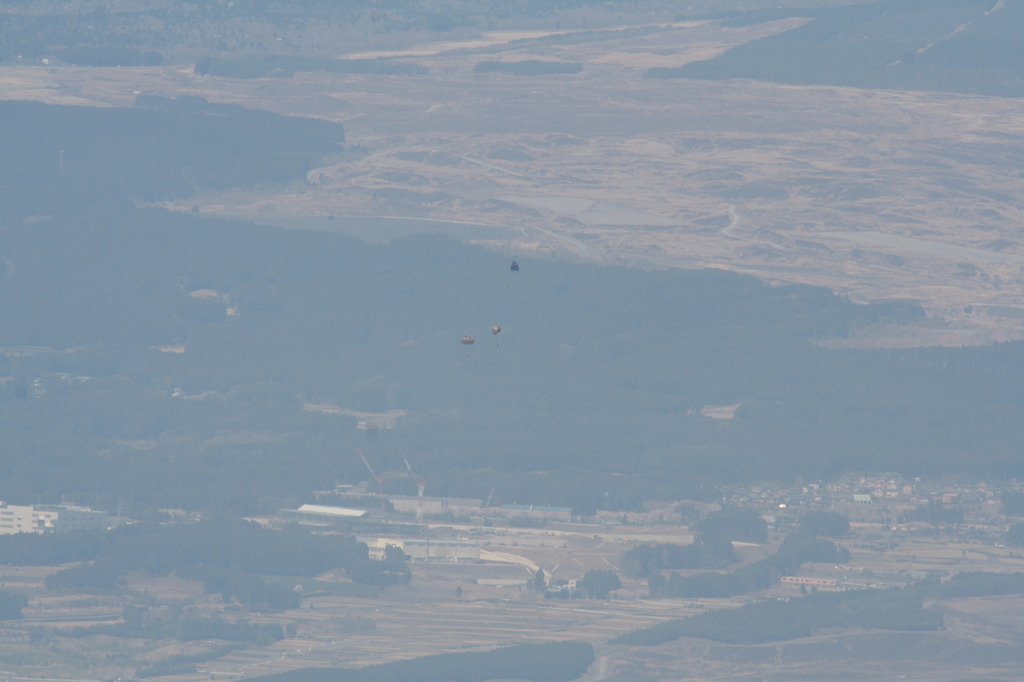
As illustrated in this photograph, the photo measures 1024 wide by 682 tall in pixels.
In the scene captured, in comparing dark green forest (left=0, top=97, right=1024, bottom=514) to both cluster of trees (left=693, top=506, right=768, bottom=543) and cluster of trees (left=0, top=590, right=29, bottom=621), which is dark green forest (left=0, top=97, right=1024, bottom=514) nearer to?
cluster of trees (left=693, top=506, right=768, bottom=543)

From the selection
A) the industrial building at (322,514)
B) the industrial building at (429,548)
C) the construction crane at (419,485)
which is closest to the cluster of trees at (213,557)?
the industrial building at (429,548)

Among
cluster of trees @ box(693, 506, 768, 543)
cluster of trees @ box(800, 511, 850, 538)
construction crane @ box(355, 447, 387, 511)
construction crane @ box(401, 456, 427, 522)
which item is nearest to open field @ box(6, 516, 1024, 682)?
cluster of trees @ box(693, 506, 768, 543)

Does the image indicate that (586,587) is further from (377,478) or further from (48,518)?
(48,518)

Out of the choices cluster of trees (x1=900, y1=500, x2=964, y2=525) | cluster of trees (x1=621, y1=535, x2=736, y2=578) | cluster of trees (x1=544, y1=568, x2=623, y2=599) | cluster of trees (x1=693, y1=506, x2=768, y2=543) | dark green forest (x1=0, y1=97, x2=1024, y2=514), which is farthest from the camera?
dark green forest (x1=0, y1=97, x2=1024, y2=514)

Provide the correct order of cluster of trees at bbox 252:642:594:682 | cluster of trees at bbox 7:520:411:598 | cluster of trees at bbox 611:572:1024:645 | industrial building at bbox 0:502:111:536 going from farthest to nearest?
industrial building at bbox 0:502:111:536
cluster of trees at bbox 7:520:411:598
cluster of trees at bbox 611:572:1024:645
cluster of trees at bbox 252:642:594:682

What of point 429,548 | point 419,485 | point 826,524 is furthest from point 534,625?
point 419,485

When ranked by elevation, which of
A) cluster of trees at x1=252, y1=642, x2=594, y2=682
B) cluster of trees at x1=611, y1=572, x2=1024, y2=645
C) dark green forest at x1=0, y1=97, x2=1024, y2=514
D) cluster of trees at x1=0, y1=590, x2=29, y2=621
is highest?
dark green forest at x1=0, y1=97, x2=1024, y2=514

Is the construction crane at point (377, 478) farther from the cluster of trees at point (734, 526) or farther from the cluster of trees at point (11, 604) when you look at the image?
the cluster of trees at point (11, 604)
